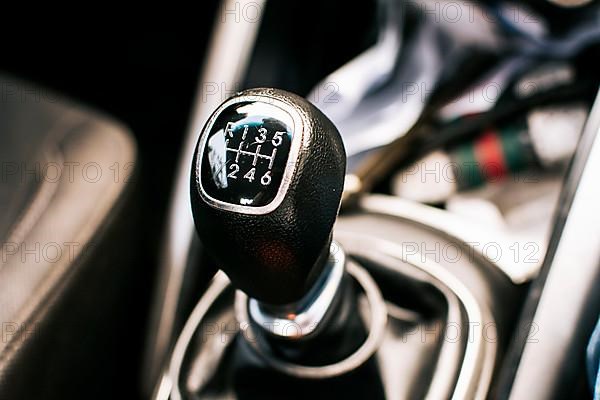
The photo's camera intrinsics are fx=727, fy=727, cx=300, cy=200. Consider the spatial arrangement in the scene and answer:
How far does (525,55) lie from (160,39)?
0.82 metres

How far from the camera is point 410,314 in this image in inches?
19.9

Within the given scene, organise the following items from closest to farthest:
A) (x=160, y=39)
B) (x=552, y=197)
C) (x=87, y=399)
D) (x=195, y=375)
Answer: (x=195, y=375) → (x=552, y=197) → (x=87, y=399) → (x=160, y=39)

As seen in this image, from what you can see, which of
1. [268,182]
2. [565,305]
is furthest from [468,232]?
[268,182]

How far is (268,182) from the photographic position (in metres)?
0.37

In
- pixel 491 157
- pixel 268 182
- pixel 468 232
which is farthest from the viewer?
pixel 491 157

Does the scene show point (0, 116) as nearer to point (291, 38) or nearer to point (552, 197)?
point (291, 38)

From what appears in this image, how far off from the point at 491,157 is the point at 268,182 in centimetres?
38

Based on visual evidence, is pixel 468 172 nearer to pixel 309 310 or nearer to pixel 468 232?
pixel 468 232

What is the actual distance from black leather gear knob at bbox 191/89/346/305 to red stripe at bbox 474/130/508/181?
33 cm

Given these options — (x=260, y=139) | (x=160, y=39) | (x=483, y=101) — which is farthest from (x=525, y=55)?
(x=160, y=39)

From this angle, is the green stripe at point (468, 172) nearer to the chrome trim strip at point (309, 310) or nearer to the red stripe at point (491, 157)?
the red stripe at point (491, 157)

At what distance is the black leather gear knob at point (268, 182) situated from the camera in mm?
368

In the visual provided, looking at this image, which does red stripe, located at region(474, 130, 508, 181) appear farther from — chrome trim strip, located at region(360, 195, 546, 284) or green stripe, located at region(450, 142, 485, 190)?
chrome trim strip, located at region(360, 195, 546, 284)

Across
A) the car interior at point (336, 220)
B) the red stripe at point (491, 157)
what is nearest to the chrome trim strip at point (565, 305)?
the car interior at point (336, 220)
